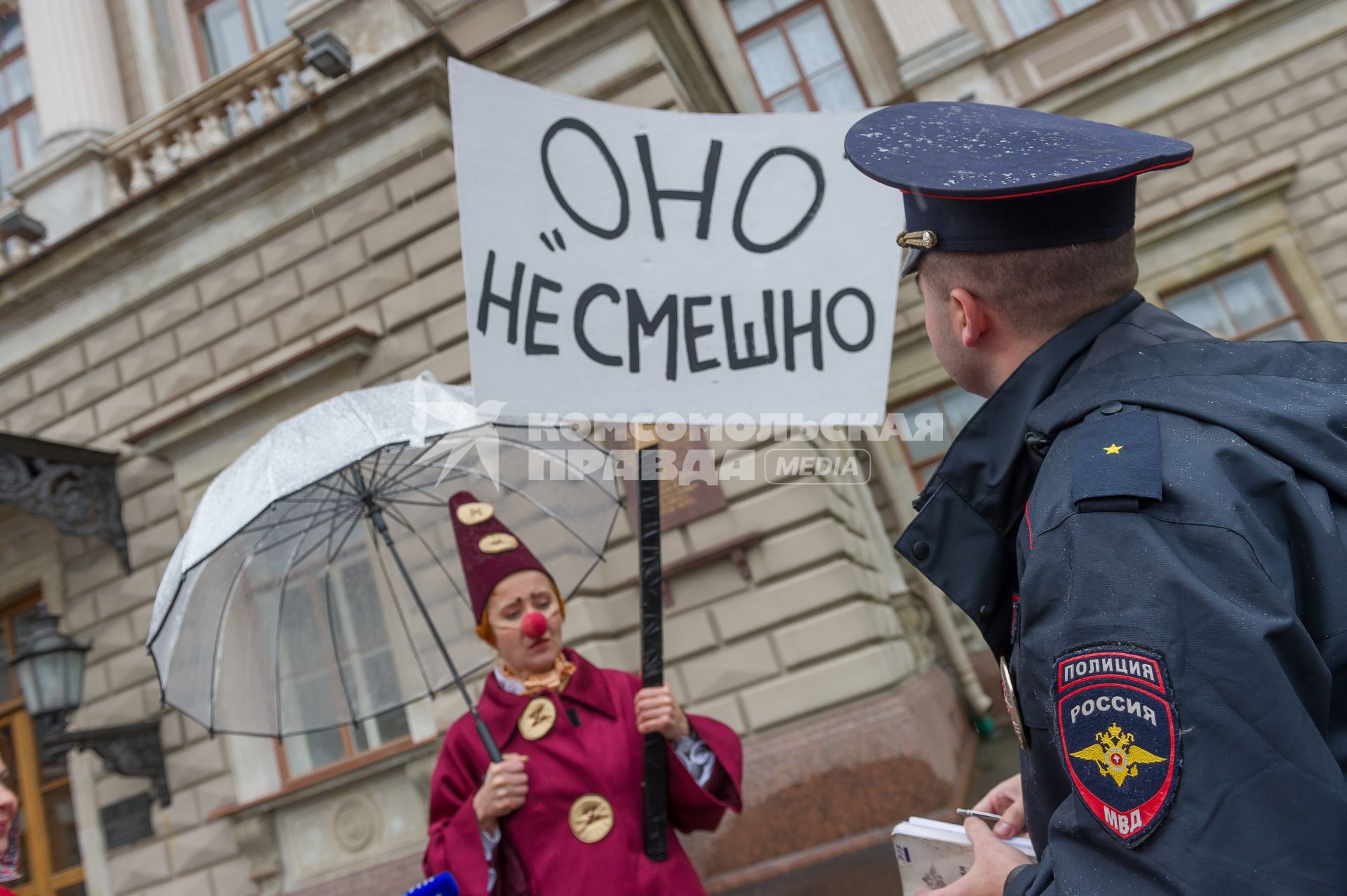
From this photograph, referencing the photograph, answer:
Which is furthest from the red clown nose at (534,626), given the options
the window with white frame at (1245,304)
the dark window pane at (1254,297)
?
the dark window pane at (1254,297)

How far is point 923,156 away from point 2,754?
9.22m

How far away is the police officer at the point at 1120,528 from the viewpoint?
2.65 ft

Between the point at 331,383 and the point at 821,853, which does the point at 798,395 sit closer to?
the point at 821,853

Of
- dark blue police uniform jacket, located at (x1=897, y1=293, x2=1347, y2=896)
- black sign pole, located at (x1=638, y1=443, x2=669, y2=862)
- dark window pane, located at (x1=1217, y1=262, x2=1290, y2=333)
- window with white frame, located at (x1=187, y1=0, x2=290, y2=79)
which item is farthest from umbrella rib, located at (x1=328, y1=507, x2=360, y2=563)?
dark window pane, located at (x1=1217, y1=262, x2=1290, y2=333)

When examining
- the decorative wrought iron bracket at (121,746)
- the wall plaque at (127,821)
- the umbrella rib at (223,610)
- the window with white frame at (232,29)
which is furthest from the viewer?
the window with white frame at (232,29)

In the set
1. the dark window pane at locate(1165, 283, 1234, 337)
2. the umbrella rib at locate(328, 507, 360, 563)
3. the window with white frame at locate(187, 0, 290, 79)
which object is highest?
the window with white frame at locate(187, 0, 290, 79)

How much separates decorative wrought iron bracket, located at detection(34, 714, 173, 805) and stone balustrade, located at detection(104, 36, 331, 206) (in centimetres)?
382

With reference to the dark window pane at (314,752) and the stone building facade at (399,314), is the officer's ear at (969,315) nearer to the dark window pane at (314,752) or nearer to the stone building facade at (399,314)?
the stone building facade at (399,314)

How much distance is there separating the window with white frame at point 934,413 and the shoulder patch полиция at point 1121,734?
8405mm

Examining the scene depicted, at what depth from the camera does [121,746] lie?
6.11 meters

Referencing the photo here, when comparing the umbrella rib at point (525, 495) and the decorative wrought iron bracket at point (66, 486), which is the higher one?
the decorative wrought iron bracket at point (66, 486)

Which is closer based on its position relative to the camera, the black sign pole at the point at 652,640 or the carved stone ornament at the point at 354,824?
the black sign pole at the point at 652,640

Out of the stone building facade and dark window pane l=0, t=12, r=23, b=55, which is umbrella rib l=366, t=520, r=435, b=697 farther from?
dark window pane l=0, t=12, r=23, b=55

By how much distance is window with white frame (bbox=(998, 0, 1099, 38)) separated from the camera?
960 cm
